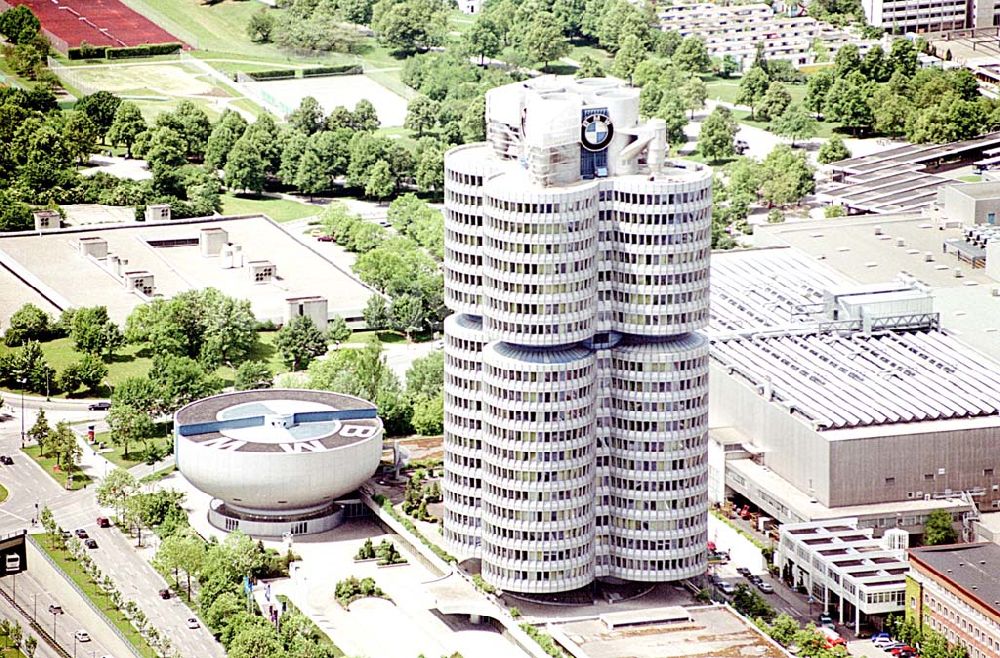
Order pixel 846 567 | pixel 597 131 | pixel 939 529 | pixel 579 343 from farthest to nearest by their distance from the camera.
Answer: pixel 939 529, pixel 846 567, pixel 579 343, pixel 597 131

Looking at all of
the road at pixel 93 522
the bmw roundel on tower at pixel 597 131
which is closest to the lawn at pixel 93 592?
the road at pixel 93 522

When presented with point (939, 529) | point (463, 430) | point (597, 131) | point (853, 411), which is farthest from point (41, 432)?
point (939, 529)

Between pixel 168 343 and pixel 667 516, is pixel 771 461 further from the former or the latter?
pixel 168 343

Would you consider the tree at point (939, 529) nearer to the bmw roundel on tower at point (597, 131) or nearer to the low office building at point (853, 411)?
the low office building at point (853, 411)

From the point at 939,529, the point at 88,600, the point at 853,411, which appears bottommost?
the point at 939,529

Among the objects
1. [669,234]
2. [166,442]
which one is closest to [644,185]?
[669,234]

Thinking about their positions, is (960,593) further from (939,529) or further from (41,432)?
(41,432)
